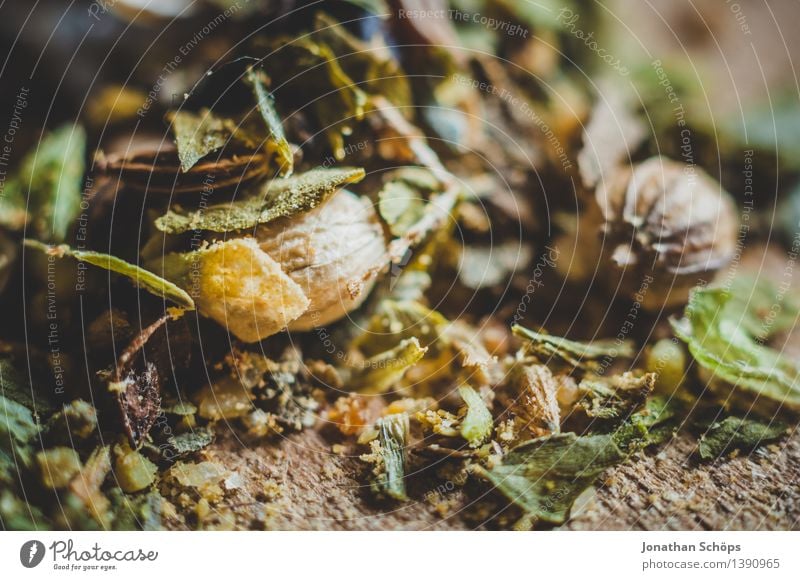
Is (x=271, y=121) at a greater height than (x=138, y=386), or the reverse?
(x=271, y=121)

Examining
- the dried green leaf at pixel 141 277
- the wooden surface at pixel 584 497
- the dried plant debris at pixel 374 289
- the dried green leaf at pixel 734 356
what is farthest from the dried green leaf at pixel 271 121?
the dried green leaf at pixel 734 356

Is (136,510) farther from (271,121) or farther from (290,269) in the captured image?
(271,121)

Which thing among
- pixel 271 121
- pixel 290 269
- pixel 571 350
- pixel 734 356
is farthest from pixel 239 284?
pixel 734 356

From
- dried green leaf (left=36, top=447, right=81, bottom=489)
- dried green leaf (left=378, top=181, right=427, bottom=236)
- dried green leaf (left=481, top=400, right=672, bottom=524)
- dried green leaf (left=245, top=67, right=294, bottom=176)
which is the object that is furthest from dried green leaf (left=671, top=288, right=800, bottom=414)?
dried green leaf (left=36, top=447, right=81, bottom=489)

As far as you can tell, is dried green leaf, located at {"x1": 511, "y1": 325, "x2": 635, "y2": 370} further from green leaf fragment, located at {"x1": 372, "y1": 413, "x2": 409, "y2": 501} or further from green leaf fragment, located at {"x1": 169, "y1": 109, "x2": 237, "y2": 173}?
green leaf fragment, located at {"x1": 169, "y1": 109, "x2": 237, "y2": 173}

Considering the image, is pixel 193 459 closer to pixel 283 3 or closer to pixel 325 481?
pixel 325 481

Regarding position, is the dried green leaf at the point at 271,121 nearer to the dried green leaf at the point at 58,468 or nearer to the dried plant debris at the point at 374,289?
the dried plant debris at the point at 374,289

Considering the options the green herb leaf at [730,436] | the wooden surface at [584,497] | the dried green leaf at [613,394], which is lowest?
the wooden surface at [584,497]

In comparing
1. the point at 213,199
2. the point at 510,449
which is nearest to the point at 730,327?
the point at 510,449
